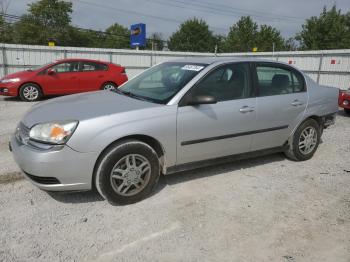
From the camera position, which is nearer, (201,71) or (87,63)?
(201,71)

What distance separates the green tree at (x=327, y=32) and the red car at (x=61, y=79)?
28804 millimetres

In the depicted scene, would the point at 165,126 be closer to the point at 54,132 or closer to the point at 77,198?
the point at 54,132

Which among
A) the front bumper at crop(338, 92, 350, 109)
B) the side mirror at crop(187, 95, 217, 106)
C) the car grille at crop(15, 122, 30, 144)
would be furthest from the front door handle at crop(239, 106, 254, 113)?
the front bumper at crop(338, 92, 350, 109)

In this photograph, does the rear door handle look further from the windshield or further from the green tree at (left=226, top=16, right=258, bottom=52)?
the green tree at (left=226, top=16, right=258, bottom=52)

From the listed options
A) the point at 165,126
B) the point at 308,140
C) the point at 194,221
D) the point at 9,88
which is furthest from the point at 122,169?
the point at 9,88

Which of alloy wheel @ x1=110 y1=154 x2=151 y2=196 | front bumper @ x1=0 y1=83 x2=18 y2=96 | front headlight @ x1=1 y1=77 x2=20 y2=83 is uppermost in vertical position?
front headlight @ x1=1 y1=77 x2=20 y2=83

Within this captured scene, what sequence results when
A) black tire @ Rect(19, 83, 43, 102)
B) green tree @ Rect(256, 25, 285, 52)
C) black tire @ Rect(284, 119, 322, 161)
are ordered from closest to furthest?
black tire @ Rect(284, 119, 322, 161)
black tire @ Rect(19, 83, 43, 102)
green tree @ Rect(256, 25, 285, 52)

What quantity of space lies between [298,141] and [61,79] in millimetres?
8744

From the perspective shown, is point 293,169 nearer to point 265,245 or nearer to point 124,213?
point 265,245

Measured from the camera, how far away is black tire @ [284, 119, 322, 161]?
4.95 metres

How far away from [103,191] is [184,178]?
1.29 meters

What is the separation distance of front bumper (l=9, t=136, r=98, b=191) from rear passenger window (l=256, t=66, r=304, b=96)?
2.53 metres

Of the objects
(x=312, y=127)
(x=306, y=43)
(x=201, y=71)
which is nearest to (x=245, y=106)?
(x=201, y=71)

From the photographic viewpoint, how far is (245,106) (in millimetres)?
4211
